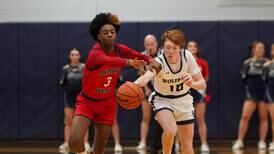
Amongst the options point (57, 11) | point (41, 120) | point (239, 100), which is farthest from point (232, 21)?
point (41, 120)

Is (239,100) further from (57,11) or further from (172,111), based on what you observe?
(172,111)

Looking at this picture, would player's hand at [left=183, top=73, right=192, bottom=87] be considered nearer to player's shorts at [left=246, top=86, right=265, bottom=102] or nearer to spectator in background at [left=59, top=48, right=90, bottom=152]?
spectator in background at [left=59, top=48, right=90, bottom=152]

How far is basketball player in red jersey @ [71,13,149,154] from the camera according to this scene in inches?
277

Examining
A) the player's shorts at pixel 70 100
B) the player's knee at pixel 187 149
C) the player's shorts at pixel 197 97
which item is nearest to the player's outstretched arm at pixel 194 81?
the player's knee at pixel 187 149

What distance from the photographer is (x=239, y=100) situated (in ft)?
40.6

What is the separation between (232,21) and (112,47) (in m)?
5.70

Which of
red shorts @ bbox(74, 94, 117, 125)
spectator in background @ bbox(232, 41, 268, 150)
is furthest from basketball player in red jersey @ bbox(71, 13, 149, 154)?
spectator in background @ bbox(232, 41, 268, 150)

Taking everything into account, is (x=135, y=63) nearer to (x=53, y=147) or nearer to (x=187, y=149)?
(x=187, y=149)

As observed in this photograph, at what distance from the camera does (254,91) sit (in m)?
11.5

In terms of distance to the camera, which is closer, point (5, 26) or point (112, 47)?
point (112, 47)

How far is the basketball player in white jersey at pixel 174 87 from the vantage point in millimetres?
7242

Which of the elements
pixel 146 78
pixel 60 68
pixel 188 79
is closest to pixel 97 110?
pixel 146 78

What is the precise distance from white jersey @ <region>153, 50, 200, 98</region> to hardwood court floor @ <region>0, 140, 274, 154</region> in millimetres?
3736

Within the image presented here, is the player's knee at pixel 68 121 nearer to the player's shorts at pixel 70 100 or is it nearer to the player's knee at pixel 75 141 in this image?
the player's shorts at pixel 70 100
